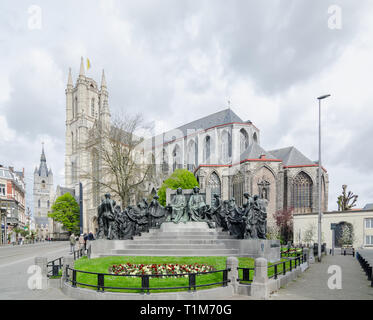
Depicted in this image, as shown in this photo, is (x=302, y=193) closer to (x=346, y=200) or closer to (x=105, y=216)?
(x=346, y=200)

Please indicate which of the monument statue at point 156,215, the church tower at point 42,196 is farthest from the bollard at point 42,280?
the church tower at point 42,196

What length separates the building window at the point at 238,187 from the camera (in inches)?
2143

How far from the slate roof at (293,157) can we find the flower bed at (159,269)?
50.0 meters

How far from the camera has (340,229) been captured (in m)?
41.6

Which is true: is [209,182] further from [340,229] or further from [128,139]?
[128,139]

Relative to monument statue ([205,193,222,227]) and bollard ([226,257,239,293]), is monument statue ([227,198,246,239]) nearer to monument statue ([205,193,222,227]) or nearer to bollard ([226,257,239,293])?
monument statue ([205,193,222,227])

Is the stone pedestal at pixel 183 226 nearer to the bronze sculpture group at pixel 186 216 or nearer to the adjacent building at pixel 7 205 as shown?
the bronze sculpture group at pixel 186 216

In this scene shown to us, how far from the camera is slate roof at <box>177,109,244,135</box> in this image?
7038 centimetres

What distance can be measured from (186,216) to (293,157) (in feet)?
150

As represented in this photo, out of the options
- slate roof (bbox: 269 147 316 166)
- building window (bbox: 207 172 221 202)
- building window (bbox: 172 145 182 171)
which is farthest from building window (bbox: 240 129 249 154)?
building window (bbox: 172 145 182 171)

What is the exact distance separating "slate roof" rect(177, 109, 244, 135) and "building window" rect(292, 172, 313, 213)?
2064cm

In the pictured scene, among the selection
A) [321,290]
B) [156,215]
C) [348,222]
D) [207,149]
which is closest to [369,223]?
[348,222]
